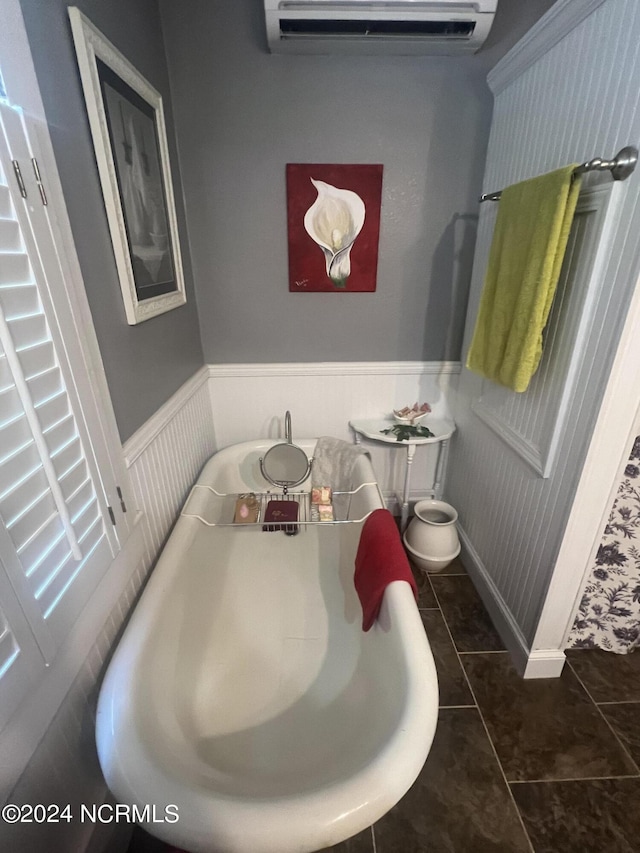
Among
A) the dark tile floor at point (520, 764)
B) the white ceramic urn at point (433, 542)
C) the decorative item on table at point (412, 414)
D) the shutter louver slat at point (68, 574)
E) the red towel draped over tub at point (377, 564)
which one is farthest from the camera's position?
the decorative item on table at point (412, 414)

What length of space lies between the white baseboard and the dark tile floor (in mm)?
35

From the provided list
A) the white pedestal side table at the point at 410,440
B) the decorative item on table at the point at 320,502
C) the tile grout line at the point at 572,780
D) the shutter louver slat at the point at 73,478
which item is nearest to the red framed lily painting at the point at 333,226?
the white pedestal side table at the point at 410,440

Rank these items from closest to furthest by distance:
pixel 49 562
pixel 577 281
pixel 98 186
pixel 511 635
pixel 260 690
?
1. pixel 49 562
2. pixel 98 186
3. pixel 577 281
4. pixel 260 690
5. pixel 511 635

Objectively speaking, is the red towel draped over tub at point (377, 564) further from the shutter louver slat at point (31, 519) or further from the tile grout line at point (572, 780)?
the shutter louver slat at point (31, 519)

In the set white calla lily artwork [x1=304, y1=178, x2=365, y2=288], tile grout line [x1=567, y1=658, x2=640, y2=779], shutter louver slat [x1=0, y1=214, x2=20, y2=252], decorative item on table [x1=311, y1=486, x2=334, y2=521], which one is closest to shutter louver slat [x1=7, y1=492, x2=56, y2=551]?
shutter louver slat [x1=0, y1=214, x2=20, y2=252]

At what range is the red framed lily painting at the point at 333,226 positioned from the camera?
175 centimetres

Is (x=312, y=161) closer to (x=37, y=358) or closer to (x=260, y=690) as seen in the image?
(x=37, y=358)

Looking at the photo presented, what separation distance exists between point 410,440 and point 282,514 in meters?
0.68

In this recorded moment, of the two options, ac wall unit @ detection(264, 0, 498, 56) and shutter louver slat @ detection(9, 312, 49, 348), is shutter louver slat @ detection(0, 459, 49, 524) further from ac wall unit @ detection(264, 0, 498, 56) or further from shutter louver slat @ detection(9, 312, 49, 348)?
ac wall unit @ detection(264, 0, 498, 56)

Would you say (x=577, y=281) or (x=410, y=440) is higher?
(x=577, y=281)

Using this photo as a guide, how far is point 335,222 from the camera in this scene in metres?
1.82

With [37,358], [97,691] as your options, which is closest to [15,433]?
[37,358]

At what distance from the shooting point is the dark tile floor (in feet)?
3.58

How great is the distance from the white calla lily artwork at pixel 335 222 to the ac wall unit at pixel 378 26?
1.51 ft
